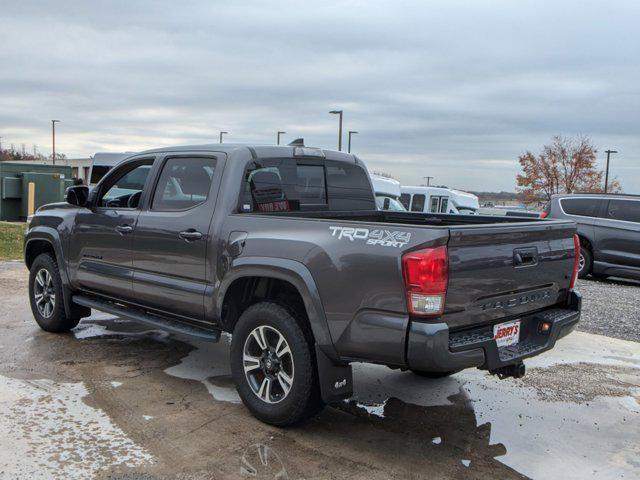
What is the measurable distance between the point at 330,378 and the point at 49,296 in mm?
3817

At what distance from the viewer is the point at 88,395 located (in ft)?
14.9

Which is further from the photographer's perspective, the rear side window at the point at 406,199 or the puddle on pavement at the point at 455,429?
the rear side window at the point at 406,199

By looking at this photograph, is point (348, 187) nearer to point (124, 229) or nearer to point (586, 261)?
point (124, 229)

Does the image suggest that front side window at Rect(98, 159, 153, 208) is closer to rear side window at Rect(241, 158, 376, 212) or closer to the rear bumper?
rear side window at Rect(241, 158, 376, 212)

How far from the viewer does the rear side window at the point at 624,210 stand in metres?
11.8

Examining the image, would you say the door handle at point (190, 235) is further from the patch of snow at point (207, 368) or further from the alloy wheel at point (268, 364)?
the patch of snow at point (207, 368)

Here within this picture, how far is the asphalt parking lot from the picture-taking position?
11.7 feet

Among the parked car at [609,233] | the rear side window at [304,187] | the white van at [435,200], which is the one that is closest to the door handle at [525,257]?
the rear side window at [304,187]

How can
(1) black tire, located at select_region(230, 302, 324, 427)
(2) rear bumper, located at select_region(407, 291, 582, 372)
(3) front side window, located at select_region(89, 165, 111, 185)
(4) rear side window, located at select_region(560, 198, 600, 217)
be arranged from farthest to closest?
1. (3) front side window, located at select_region(89, 165, 111, 185)
2. (4) rear side window, located at select_region(560, 198, 600, 217)
3. (1) black tire, located at select_region(230, 302, 324, 427)
4. (2) rear bumper, located at select_region(407, 291, 582, 372)

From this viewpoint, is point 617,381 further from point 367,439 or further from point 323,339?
point 323,339

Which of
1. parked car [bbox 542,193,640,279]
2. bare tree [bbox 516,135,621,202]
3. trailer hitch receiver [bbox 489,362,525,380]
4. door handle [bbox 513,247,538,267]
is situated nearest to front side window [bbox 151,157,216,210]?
door handle [bbox 513,247,538,267]

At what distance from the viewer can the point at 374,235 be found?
3.50 metres

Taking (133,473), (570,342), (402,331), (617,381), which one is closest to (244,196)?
(402,331)

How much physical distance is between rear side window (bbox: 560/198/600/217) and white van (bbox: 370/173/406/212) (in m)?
4.63
